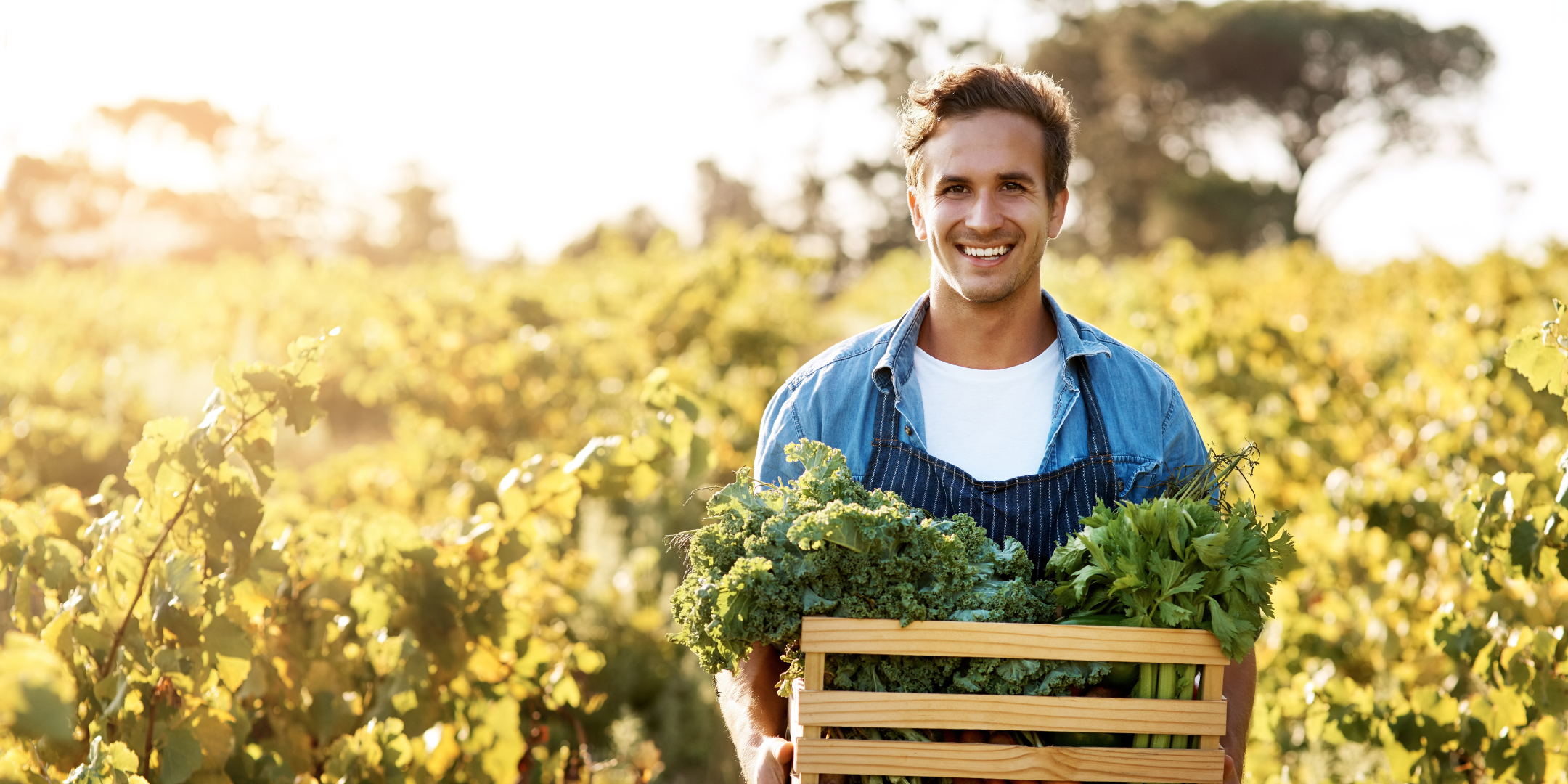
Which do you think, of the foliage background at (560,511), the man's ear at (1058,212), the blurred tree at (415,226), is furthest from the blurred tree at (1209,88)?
the man's ear at (1058,212)

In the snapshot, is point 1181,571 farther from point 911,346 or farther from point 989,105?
point 989,105

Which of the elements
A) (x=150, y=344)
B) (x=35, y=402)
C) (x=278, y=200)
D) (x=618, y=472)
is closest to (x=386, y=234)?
(x=278, y=200)

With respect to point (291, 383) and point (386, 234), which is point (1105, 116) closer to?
point (386, 234)

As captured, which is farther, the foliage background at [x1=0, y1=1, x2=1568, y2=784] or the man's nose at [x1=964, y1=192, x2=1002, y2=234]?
the man's nose at [x1=964, y1=192, x2=1002, y2=234]

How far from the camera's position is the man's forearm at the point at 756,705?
1942 mm

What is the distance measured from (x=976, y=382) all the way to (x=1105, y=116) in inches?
1542

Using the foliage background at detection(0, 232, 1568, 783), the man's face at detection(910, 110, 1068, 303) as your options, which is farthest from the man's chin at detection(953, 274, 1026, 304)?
the foliage background at detection(0, 232, 1568, 783)

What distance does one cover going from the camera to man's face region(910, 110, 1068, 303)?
220 cm

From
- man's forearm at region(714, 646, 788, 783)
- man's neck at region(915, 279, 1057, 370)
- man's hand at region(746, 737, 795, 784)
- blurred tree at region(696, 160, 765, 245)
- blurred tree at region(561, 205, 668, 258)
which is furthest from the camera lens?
blurred tree at region(696, 160, 765, 245)

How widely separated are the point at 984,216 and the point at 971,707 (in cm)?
97

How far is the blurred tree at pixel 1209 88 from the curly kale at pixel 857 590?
35.2m

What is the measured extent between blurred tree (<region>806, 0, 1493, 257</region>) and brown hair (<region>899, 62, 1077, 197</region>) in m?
34.4

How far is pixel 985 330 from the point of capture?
2.33 meters

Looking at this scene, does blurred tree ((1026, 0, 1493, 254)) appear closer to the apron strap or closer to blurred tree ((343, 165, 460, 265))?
blurred tree ((343, 165, 460, 265))
